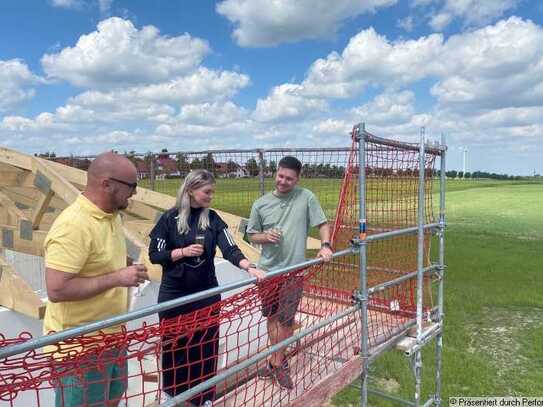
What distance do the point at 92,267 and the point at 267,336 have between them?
2347mm

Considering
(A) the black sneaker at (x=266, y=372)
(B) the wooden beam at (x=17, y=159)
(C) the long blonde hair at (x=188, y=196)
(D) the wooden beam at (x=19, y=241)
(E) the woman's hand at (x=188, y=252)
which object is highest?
(B) the wooden beam at (x=17, y=159)

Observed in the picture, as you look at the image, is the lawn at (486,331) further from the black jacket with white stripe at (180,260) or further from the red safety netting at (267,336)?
the black jacket with white stripe at (180,260)

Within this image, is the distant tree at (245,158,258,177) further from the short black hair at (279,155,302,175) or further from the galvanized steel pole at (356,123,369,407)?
the galvanized steel pole at (356,123,369,407)

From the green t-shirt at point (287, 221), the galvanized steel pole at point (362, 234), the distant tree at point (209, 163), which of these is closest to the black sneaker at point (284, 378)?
the galvanized steel pole at point (362, 234)

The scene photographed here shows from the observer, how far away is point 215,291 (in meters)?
2.20

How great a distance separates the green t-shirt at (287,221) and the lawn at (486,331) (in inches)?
99.4

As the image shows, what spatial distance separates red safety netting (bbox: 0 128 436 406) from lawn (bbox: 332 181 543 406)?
1154 millimetres

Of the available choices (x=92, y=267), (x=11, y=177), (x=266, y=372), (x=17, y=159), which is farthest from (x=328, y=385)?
(x=11, y=177)

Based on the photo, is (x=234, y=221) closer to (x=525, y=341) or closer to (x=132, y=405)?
(x=132, y=405)

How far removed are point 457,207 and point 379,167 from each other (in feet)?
107

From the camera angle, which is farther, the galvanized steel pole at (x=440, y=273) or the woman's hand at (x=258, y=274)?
the galvanized steel pole at (x=440, y=273)

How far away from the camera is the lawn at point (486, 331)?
5766mm

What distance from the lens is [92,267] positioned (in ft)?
7.55

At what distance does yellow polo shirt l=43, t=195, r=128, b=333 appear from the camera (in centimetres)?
217
